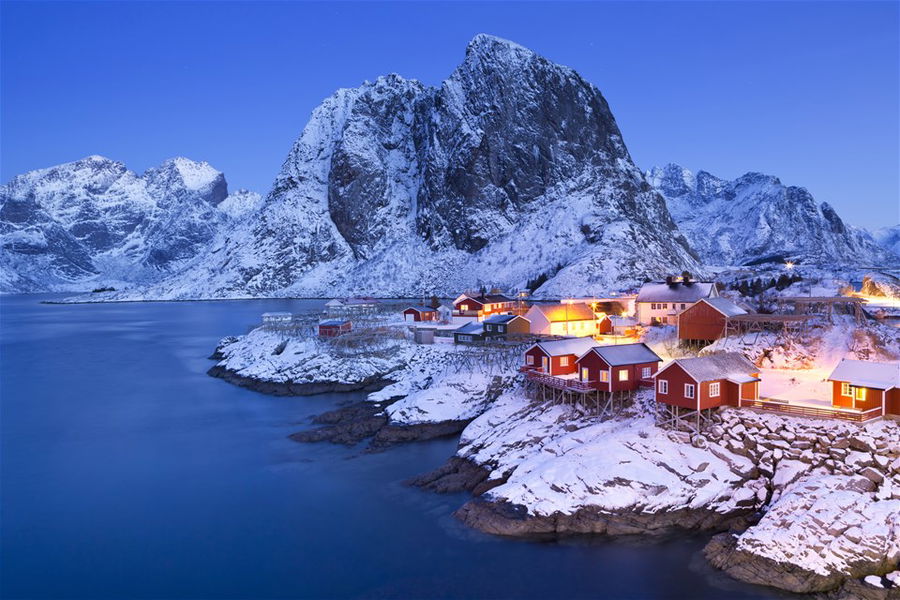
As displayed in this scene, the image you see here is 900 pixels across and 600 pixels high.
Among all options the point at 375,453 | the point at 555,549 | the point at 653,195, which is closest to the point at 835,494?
the point at 555,549

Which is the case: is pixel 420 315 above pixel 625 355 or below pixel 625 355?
above

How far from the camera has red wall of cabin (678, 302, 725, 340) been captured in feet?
133

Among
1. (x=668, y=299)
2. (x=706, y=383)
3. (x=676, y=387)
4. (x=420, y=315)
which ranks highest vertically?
(x=668, y=299)

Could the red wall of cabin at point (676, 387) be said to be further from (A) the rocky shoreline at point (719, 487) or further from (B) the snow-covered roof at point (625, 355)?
(B) the snow-covered roof at point (625, 355)

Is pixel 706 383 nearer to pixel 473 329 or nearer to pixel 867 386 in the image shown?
pixel 867 386

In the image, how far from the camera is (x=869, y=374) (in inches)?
1024

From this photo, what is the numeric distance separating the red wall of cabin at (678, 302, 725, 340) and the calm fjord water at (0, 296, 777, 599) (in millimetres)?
19362

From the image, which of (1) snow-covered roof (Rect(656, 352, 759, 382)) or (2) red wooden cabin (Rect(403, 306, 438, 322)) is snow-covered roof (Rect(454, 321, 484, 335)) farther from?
(1) snow-covered roof (Rect(656, 352, 759, 382))

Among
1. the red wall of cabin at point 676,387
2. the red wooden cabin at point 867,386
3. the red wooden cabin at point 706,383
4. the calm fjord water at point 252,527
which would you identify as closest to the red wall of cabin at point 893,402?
the red wooden cabin at point 867,386

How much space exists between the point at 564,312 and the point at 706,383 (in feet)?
95.0

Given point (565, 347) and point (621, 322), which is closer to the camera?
point (565, 347)

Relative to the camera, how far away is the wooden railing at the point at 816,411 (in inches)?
966

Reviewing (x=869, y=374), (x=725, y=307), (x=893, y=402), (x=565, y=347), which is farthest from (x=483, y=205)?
(x=893, y=402)

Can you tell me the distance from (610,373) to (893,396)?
12241 millimetres
